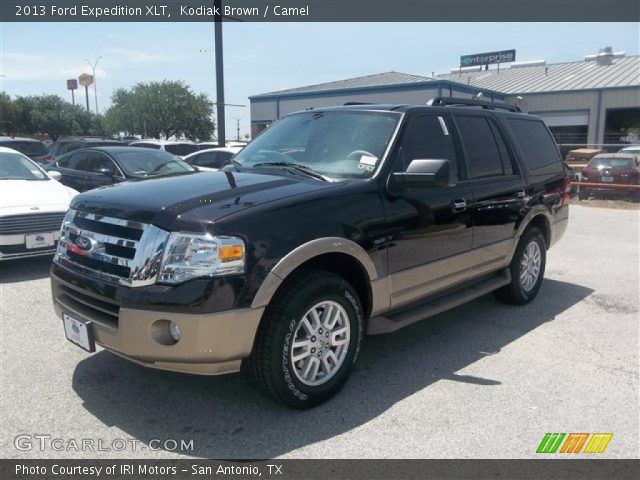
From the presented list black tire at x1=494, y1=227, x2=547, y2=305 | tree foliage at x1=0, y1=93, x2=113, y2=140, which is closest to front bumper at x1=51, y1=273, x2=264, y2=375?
black tire at x1=494, y1=227, x2=547, y2=305

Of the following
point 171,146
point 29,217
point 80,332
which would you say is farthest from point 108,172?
point 171,146

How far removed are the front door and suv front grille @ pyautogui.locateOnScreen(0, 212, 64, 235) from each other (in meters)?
4.67

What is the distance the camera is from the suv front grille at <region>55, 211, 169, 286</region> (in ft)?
10.1

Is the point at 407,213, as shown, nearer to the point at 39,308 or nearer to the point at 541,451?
the point at 541,451

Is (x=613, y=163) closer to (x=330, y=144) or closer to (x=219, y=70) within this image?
(x=219, y=70)

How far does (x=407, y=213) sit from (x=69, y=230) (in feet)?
7.71

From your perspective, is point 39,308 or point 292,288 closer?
point 292,288

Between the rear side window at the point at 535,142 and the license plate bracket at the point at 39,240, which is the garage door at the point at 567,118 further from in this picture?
the license plate bracket at the point at 39,240

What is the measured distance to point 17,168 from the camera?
7.97 metres

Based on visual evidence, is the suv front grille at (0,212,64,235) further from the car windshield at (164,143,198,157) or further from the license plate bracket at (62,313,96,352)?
the car windshield at (164,143,198,157)

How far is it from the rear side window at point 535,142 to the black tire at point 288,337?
10.4 ft

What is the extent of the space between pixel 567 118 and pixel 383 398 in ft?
119
